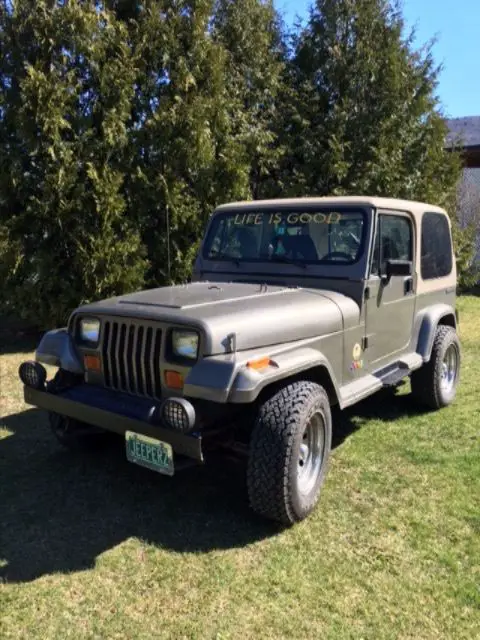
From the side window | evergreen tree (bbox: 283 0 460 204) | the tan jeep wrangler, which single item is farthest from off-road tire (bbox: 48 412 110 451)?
evergreen tree (bbox: 283 0 460 204)

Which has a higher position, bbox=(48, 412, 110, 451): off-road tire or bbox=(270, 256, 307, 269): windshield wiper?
bbox=(270, 256, 307, 269): windshield wiper

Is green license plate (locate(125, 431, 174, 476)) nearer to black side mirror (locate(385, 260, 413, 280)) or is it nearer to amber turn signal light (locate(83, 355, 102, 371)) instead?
amber turn signal light (locate(83, 355, 102, 371))

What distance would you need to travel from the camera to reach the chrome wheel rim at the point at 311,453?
11.3ft

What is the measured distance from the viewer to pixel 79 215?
24.1 ft

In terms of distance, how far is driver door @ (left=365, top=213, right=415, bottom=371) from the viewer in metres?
4.19

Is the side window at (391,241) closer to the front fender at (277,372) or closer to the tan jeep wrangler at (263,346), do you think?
the tan jeep wrangler at (263,346)

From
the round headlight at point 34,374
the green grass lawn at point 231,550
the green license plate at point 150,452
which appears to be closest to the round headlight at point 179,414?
the green license plate at point 150,452

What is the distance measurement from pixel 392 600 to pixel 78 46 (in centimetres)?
691

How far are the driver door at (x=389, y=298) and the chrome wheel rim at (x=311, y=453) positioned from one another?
896mm

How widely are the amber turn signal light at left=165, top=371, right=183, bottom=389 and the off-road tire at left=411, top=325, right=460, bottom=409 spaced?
272 centimetres

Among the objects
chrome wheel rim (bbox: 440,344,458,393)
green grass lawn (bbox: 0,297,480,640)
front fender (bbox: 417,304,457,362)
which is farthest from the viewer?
chrome wheel rim (bbox: 440,344,458,393)

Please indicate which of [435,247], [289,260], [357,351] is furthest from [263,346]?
[435,247]

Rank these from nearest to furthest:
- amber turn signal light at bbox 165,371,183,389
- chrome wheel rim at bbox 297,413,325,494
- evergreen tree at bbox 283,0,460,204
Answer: amber turn signal light at bbox 165,371,183,389 < chrome wheel rim at bbox 297,413,325,494 < evergreen tree at bbox 283,0,460,204

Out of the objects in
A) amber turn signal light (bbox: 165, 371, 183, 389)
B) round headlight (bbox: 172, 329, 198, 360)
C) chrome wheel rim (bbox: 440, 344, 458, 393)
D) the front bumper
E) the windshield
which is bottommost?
chrome wheel rim (bbox: 440, 344, 458, 393)
